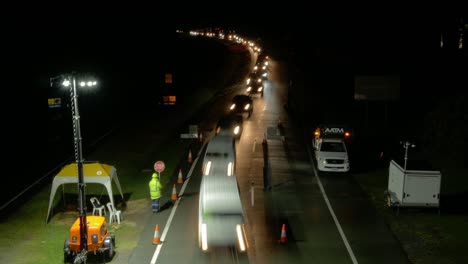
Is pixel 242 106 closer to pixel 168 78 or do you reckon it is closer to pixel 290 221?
pixel 168 78

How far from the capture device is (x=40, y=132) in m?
48.7

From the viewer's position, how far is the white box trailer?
23.7m

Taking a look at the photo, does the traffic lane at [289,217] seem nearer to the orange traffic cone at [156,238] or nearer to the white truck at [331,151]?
the white truck at [331,151]

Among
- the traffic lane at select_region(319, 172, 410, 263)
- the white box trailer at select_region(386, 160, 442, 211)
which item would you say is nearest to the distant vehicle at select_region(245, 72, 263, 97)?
the traffic lane at select_region(319, 172, 410, 263)

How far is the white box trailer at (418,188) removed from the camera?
2373 cm

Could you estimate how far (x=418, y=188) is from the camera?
944 inches

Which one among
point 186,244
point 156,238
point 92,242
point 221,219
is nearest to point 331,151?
point 186,244

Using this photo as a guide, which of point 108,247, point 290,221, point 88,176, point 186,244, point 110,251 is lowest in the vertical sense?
point 186,244

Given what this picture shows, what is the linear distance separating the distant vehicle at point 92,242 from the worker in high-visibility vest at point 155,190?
16.1ft

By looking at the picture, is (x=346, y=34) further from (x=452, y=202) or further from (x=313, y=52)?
(x=452, y=202)

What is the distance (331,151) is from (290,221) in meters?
9.68

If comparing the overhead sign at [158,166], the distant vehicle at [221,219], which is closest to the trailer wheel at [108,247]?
the distant vehicle at [221,219]

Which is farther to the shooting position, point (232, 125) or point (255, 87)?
point (255, 87)

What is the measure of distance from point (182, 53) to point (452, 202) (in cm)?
8874
